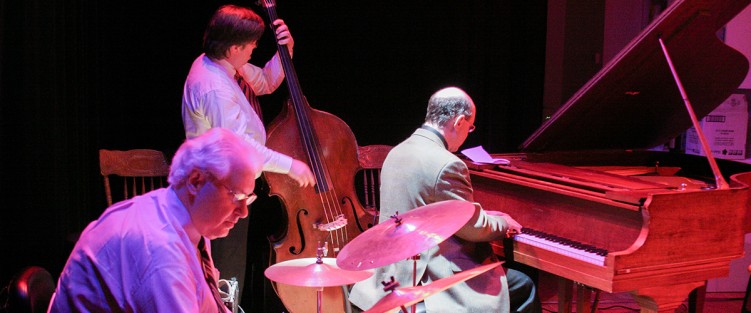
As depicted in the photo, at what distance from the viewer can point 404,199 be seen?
2.89 m

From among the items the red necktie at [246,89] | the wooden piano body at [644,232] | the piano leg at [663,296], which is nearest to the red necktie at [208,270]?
the wooden piano body at [644,232]

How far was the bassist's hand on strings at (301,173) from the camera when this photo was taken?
3.33 m

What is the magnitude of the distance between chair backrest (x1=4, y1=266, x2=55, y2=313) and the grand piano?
1.94m

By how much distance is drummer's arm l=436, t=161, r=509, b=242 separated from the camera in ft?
9.20

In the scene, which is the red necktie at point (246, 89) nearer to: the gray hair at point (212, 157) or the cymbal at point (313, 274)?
the cymbal at point (313, 274)

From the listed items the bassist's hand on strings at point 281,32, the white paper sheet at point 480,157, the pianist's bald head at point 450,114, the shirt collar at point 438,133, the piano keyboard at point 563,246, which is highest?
the bassist's hand on strings at point 281,32

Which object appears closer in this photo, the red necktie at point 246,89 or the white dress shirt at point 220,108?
the white dress shirt at point 220,108

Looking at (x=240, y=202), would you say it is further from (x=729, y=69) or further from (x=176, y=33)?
(x=729, y=69)

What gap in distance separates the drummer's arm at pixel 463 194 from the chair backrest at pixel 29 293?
1.46 m

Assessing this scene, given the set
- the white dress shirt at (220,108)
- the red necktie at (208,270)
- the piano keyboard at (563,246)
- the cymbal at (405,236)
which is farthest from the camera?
the white dress shirt at (220,108)

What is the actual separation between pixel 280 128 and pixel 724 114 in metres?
3.24

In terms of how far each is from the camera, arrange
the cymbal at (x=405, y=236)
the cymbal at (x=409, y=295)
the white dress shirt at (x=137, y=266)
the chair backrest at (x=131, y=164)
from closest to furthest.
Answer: the white dress shirt at (x=137, y=266) < the cymbal at (x=409, y=295) < the cymbal at (x=405, y=236) < the chair backrest at (x=131, y=164)

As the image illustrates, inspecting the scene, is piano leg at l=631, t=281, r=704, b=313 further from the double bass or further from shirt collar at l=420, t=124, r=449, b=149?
the double bass

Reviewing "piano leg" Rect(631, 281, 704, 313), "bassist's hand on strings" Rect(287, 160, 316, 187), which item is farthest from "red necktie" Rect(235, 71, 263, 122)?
"piano leg" Rect(631, 281, 704, 313)
